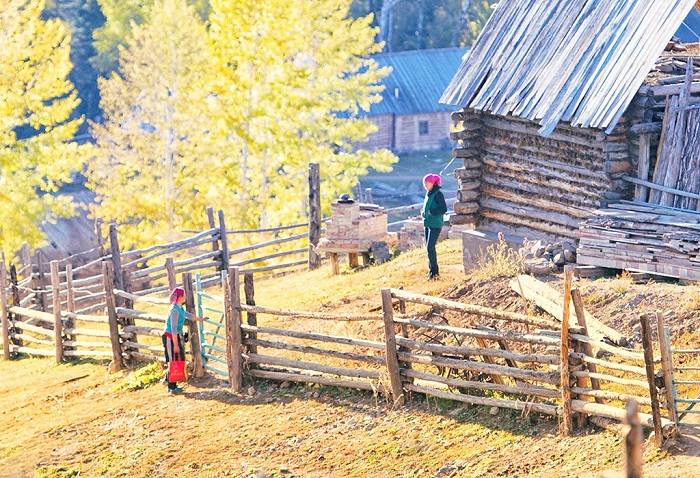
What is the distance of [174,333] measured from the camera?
12.1m

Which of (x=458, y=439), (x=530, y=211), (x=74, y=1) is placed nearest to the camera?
(x=458, y=439)

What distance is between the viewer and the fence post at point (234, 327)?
11.7 meters

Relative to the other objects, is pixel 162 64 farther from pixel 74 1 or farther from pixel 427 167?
pixel 74 1

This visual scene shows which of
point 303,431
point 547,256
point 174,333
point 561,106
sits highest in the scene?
point 561,106

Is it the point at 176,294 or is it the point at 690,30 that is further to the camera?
the point at 690,30

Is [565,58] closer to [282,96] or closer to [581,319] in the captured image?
[581,319]

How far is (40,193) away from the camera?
40.9m

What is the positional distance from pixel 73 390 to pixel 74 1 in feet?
127

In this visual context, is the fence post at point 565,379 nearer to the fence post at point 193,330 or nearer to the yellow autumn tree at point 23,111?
the fence post at point 193,330

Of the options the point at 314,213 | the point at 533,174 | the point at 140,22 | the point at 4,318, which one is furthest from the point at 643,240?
the point at 140,22

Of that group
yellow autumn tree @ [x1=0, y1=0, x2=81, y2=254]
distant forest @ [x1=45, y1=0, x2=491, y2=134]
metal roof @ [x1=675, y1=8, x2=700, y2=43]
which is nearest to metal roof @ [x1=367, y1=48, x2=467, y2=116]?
distant forest @ [x1=45, y1=0, x2=491, y2=134]

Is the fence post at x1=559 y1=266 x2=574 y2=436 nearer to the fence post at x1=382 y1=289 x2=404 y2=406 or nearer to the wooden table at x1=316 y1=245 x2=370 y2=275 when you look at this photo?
the fence post at x1=382 y1=289 x2=404 y2=406

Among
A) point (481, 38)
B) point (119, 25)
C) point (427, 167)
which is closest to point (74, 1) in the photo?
point (119, 25)

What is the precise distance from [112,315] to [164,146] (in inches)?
643
